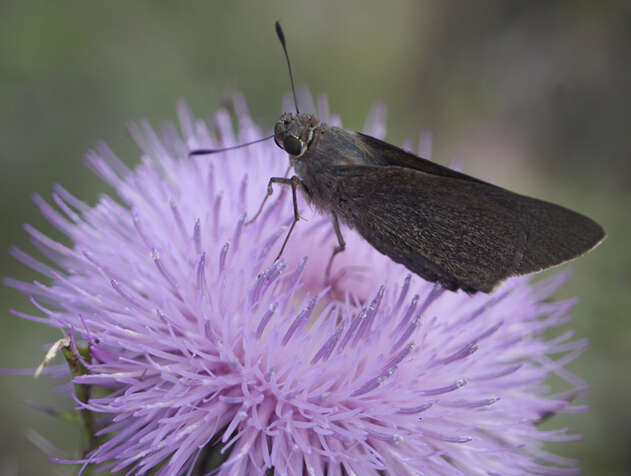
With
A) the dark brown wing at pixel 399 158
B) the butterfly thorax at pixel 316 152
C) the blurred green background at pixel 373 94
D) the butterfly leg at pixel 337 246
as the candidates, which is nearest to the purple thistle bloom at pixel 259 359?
the butterfly leg at pixel 337 246

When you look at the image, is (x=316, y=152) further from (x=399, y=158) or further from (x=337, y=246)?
(x=337, y=246)

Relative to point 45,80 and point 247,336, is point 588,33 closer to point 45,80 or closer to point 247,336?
point 45,80

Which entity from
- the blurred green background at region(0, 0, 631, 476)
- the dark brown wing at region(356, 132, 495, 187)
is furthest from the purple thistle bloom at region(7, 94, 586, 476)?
the blurred green background at region(0, 0, 631, 476)

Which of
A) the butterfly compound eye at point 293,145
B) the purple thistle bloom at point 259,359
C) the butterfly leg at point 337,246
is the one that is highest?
the butterfly compound eye at point 293,145

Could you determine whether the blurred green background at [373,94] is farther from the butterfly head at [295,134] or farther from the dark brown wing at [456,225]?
the dark brown wing at [456,225]

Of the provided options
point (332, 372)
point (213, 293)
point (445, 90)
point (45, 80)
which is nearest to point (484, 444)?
point (332, 372)

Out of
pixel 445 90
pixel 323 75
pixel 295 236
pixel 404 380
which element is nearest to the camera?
pixel 404 380
